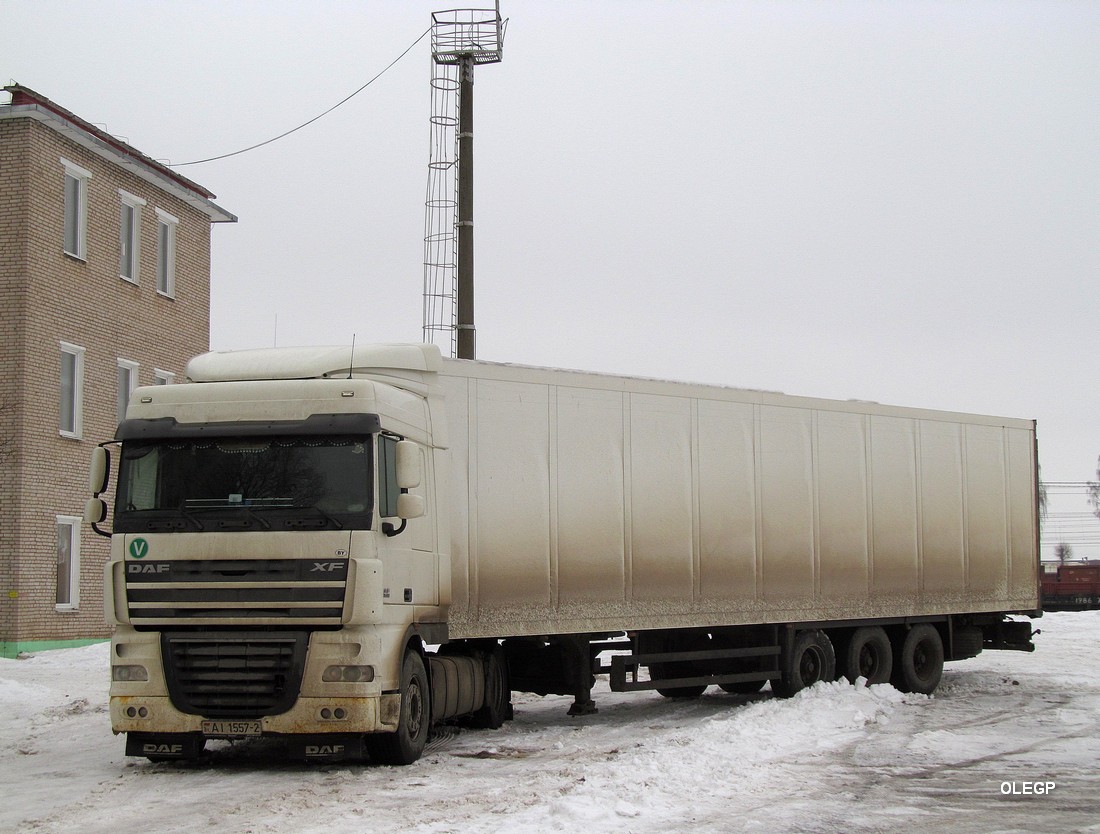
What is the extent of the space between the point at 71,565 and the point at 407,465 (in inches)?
693

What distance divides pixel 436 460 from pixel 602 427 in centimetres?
249

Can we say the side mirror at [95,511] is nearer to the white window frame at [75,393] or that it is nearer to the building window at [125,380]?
the white window frame at [75,393]

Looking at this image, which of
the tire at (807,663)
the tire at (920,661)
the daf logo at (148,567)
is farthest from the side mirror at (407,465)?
the tire at (920,661)

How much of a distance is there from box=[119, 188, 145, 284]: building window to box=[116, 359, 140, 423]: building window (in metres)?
1.83

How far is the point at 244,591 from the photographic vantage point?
418 inches

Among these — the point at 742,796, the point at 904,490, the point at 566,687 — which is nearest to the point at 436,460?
the point at 566,687

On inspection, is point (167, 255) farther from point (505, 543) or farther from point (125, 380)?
point (505, 543)

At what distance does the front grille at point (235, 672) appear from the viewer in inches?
417

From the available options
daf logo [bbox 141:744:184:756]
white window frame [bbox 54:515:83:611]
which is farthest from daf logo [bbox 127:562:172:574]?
white window frame [bbox 54:515:83:611]

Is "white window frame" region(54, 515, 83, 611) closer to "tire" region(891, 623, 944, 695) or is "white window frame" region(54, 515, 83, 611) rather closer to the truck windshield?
the truck windshield

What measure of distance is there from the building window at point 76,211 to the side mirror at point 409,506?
59.3 ft

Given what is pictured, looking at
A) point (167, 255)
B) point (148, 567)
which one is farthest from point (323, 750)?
point (167, 255)

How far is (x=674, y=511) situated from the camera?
14922 mm

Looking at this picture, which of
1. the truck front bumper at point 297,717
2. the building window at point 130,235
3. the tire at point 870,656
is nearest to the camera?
the truck front bumper at point 297,717
